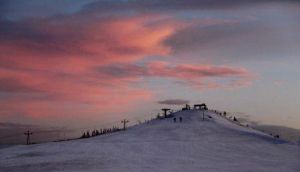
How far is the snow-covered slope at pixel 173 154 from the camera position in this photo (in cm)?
4034

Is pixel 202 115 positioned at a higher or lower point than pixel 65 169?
higher

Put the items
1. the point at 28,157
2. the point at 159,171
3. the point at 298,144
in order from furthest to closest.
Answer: the point at 298,144, the point at 28,157, the point at 159,171

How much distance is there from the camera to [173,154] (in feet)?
160

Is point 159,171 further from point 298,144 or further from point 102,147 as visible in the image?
point 298,144

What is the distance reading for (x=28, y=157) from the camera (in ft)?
168

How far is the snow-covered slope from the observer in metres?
40.3

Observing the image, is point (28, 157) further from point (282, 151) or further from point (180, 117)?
point (180, 117)

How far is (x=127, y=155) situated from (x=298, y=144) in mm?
29455

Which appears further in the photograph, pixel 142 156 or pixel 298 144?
pixel 298 144

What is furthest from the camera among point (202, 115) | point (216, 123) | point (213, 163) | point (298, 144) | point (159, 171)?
point (202, 115)

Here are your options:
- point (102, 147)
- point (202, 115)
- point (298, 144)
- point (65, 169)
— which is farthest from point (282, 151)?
point (202, 115)

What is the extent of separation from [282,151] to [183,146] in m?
12.8

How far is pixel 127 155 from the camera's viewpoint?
4816 centimetres

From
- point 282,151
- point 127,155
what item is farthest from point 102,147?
point 282,151
